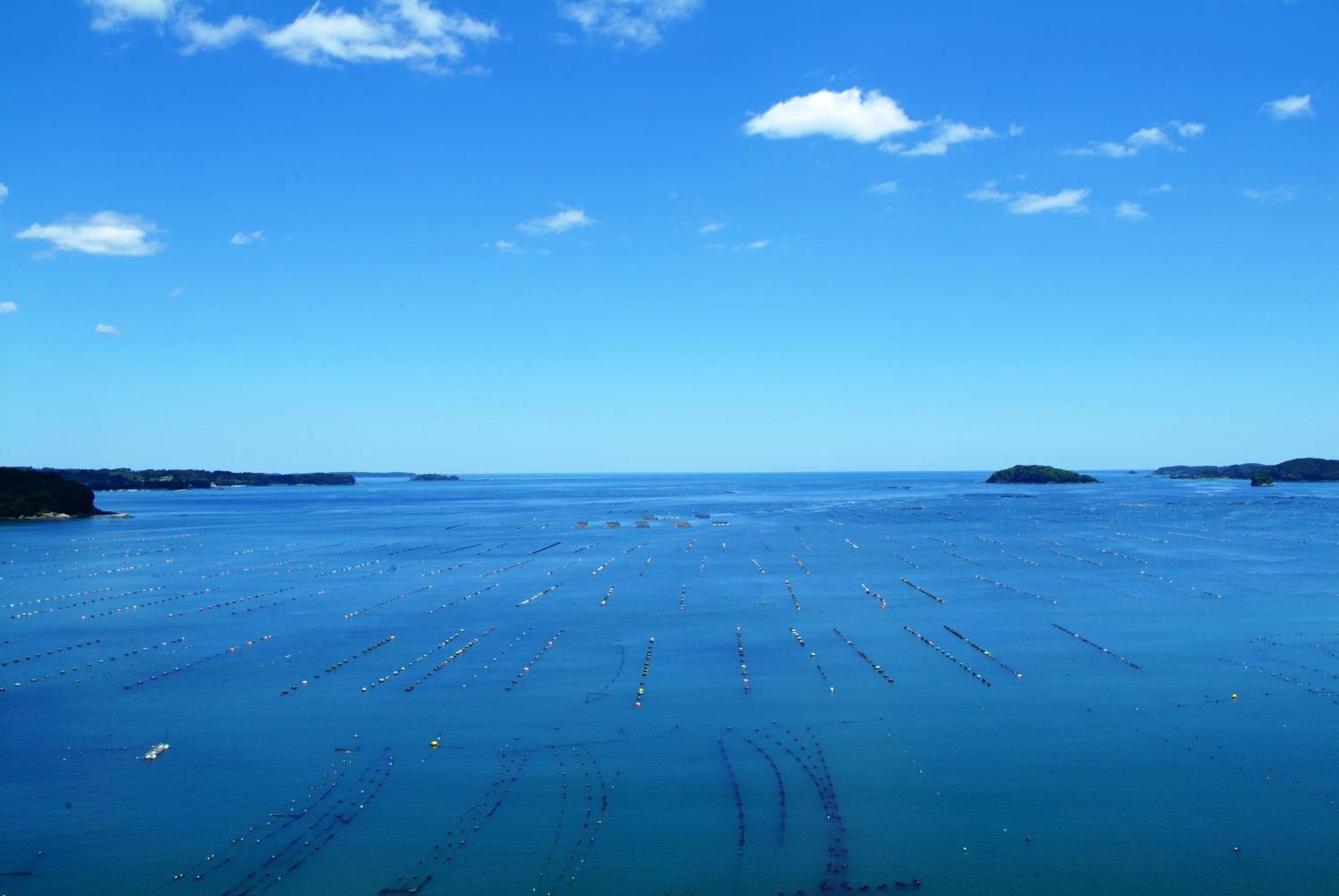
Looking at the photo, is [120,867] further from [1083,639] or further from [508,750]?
[1083,639]

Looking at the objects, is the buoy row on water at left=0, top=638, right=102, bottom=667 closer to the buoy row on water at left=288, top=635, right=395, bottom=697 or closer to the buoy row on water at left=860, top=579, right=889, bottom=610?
the buoy row on water at left=288, top=635, right=395, bottom=697

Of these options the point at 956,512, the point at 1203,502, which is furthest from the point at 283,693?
the point at 1203,502

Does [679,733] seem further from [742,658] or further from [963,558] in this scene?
[963,558]

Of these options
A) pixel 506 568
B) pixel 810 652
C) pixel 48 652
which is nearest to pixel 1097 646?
pixel 810 652

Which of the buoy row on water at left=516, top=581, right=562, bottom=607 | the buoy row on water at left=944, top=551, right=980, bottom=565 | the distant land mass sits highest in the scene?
the distant land mass

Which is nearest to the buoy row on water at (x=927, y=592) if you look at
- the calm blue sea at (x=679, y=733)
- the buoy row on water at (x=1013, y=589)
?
the calm blue sea at (x=679, y=733)

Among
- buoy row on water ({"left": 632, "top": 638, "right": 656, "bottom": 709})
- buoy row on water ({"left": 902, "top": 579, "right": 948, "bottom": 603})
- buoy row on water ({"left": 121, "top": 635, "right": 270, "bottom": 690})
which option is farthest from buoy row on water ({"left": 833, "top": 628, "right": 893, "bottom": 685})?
buoy row on water ({"left": 121, "top": 635, "right": 270, "bottom": 690})
